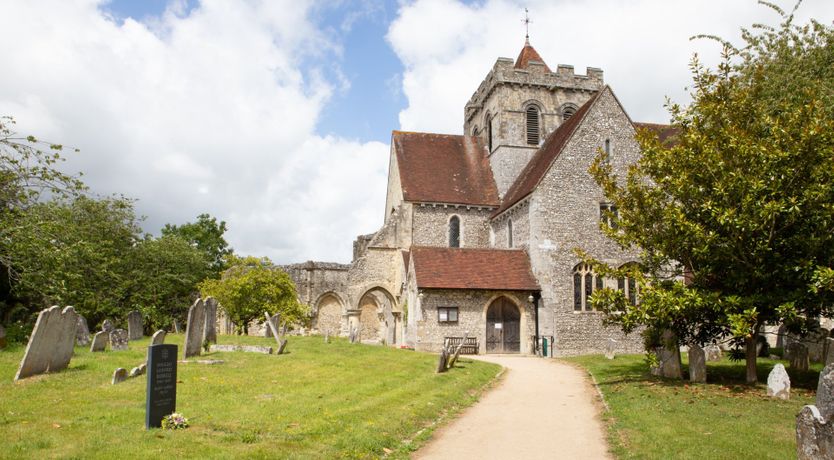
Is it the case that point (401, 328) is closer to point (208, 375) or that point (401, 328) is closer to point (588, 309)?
point (588, 309)

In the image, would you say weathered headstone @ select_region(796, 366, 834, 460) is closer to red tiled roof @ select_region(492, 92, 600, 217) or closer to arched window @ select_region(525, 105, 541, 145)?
red tiled roof @ select_region(492, 92, 600, 217)

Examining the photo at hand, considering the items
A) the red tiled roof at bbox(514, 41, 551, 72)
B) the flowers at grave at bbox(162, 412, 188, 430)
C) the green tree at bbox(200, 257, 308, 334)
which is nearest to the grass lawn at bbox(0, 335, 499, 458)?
the flowers at grave at bbox(162, 412, 188, 430)

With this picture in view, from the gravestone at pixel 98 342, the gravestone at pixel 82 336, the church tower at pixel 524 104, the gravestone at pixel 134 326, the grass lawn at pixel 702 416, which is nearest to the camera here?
the grass lawn at pixel 702 416

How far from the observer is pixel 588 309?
86.9 feet

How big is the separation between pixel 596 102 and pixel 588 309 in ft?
30.7

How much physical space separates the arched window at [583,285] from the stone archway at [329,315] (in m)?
18.7

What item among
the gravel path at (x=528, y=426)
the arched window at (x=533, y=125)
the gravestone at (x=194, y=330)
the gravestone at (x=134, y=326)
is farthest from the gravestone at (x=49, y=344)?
the arched window at (x=533, y=125)

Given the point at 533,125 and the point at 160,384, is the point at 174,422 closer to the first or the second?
the point at 160,384

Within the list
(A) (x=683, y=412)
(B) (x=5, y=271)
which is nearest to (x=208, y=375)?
(A) (x=683, y=412)

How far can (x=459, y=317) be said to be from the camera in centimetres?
2620

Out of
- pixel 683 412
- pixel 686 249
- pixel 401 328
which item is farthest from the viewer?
pixel 401 328

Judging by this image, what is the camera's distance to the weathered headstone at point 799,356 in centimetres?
1608

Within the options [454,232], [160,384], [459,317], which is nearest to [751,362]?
[160,384]

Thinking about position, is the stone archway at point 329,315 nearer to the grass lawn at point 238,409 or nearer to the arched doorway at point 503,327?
the arched doorway at point 503,327
